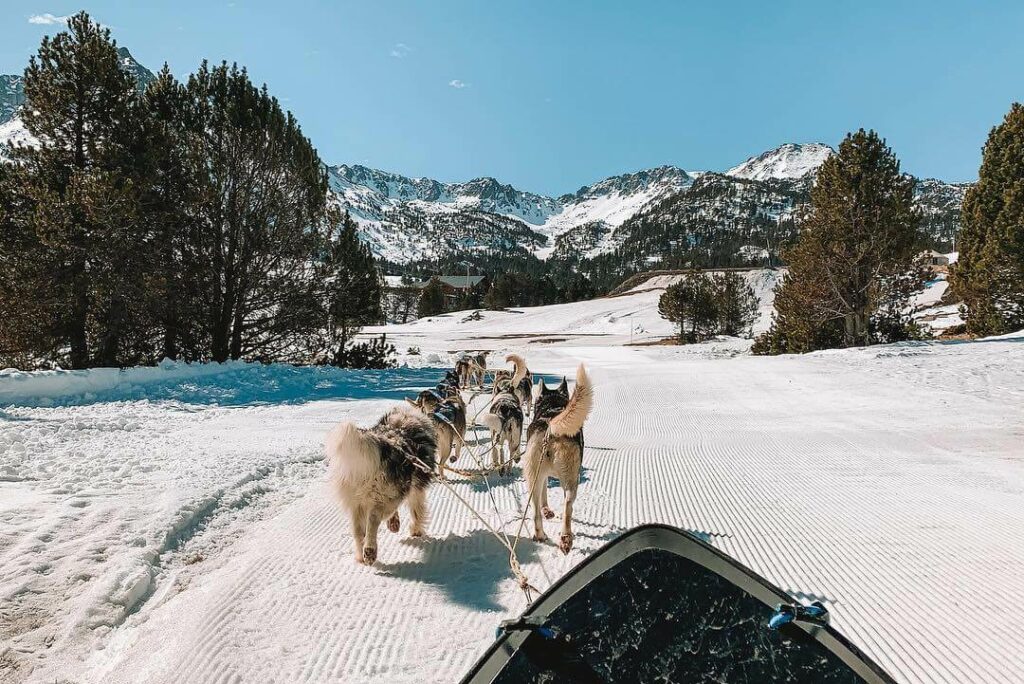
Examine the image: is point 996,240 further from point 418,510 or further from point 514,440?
point 418,510

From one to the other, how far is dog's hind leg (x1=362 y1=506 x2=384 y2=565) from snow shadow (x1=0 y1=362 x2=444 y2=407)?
843 centimetres

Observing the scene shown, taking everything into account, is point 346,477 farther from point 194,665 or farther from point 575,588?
point 575,588

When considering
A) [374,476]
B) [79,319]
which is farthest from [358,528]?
[79,319]

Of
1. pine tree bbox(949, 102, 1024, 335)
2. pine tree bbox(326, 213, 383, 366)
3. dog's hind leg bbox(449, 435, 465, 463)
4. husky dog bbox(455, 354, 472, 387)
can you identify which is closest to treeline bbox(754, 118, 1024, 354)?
pine tree bbox(949, 102, 1024, 335)

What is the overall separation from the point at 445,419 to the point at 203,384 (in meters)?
→ 9.22

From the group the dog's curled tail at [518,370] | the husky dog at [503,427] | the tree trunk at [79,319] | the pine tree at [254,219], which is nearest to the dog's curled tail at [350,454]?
the husky dog at [503,427]

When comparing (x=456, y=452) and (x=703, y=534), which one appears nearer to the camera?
(x=703, y=534)

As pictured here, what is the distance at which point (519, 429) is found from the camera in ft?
22.0

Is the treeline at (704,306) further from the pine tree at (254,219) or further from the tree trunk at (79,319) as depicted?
the tree trunk at (79,319)

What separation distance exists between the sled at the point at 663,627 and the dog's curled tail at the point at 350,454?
2.04m

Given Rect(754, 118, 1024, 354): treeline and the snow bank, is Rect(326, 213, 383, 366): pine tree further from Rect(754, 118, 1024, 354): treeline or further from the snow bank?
Rect(754, 118, 1024, 354): treeline

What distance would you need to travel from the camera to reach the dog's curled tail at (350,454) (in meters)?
3.50

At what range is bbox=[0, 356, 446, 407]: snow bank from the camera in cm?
984

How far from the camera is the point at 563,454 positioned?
4273 millimetres
